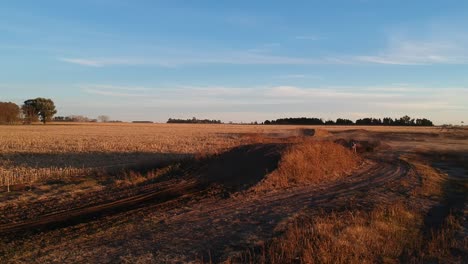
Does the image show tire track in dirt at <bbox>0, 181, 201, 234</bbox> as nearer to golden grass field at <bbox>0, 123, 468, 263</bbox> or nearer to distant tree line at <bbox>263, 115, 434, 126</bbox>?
golden grass field at <bbox>0, 123, 468, 263</bbox>

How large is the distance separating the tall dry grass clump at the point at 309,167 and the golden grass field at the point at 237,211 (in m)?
0.07

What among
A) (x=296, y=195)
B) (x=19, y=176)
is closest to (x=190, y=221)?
(x=296, y=195)

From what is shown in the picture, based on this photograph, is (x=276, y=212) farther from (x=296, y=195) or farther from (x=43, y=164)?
(x=43, y=164)

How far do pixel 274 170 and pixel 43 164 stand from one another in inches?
539

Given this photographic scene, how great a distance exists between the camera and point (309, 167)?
19719 mm

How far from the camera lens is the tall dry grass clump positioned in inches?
693

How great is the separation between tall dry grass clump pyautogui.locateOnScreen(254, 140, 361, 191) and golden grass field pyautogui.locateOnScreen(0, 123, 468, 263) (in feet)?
0.23

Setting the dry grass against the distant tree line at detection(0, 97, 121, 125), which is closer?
the dry grass

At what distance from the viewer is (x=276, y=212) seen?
1213 cm

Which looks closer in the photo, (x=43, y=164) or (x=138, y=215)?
(x=138, y=215)

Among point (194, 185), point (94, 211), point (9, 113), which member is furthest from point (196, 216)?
point (9, 113)

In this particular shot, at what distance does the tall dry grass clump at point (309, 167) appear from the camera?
693 inches

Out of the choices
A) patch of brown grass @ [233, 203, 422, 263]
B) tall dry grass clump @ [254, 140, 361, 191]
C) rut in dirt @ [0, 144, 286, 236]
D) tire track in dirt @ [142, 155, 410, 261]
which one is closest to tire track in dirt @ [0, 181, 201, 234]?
rut in dirt @ [0, 144, 286, 236]

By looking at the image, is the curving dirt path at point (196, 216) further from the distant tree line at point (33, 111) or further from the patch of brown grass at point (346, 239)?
the distant tree line at point (33, 111)
